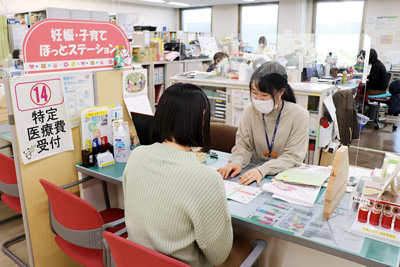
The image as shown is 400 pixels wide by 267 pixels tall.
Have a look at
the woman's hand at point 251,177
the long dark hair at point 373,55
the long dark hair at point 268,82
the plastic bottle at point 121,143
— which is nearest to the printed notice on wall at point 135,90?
the plastic bottle at point 121,143

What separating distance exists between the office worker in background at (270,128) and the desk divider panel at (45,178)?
0.93 m

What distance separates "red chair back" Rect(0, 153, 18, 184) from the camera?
6.62ft

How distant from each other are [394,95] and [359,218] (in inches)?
203

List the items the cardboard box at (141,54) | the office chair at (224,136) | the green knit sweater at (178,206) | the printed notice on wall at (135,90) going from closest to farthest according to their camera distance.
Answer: the green knit sweater at (178,206) < the printed notice on wall at (135,90) < the office chair at (224,136) < the cardboard box at (141,54)

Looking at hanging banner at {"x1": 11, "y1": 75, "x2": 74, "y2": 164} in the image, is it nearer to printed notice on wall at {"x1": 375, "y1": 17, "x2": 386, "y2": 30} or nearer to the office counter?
the office counter

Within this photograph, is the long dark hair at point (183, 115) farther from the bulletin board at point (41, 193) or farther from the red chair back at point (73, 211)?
the bulletin board at point (41, 193)

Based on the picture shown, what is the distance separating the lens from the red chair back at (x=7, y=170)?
6.62 ft

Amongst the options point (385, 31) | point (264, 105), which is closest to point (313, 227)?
point (264, 105)

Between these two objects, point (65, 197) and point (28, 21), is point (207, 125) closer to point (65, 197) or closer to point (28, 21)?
point (65, 197)

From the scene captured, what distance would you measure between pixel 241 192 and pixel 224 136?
0.98 m

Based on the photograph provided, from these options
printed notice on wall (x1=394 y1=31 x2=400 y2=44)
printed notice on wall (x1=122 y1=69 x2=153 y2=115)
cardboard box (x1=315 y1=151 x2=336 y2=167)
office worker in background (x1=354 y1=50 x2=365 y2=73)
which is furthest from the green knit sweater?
office worker in background (x1=354 y1=50 x2=365 y2=73)

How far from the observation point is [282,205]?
1444 millimetres

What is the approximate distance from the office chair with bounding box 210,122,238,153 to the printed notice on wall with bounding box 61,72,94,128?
97cm

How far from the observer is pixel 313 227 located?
49.7 inches
